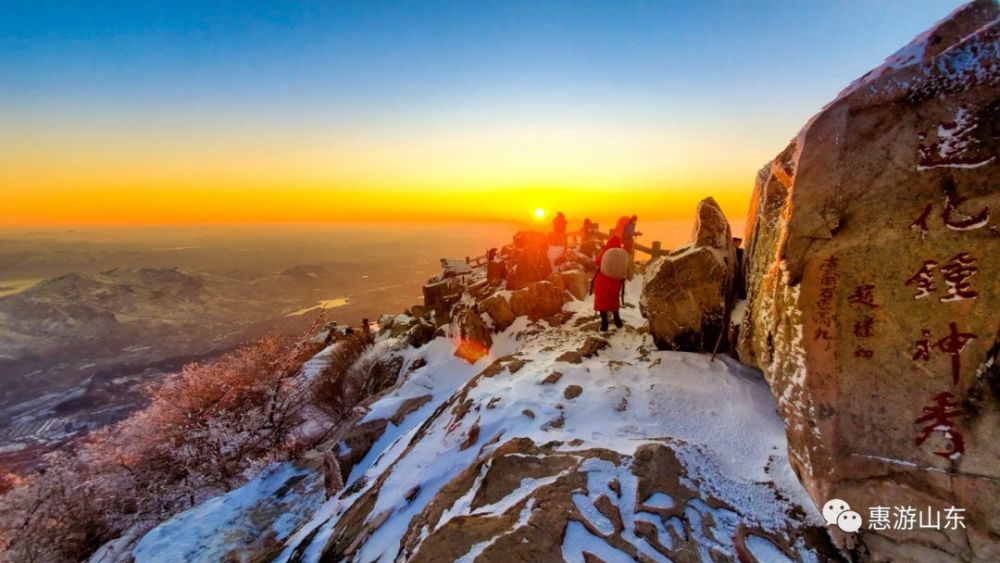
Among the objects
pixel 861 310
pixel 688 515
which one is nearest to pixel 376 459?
pixel 688 515

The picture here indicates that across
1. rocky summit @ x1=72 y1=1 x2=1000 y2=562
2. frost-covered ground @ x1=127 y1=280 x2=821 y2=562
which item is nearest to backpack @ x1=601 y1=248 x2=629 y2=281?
frost-covered ground @ x1=127 y1=280 x2=821 y2=562

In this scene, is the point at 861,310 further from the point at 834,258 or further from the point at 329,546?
the point at 329,546

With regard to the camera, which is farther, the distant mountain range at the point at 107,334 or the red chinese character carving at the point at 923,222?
the distant mountain range at the point at 107,334

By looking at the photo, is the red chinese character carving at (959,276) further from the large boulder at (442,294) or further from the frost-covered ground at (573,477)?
the large boulder at (442,294)

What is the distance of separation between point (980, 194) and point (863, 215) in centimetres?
72

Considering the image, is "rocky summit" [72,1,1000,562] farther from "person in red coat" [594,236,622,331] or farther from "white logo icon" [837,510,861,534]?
"person in red coat" [594,236,622,331]

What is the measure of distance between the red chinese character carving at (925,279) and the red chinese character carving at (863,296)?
0.27 m

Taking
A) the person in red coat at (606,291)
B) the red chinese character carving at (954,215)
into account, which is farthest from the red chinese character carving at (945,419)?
the person in red coat at (606,291)

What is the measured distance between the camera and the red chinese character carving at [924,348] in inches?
133

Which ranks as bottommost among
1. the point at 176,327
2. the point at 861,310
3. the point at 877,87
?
the point at 176,327

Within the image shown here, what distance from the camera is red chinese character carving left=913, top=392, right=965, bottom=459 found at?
3287 mm

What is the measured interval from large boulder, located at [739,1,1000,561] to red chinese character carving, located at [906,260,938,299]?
0.5 inches

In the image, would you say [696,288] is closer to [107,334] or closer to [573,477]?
[573,477]

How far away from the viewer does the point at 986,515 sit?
318 cm
